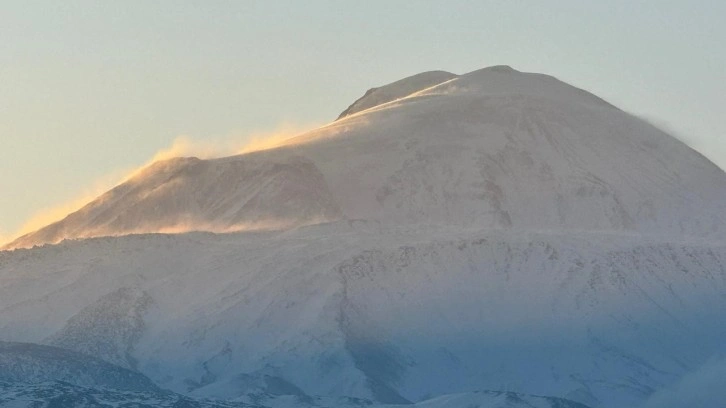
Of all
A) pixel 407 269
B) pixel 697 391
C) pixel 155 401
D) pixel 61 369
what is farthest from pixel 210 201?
pixel 697 391

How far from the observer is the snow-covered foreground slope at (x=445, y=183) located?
596ft

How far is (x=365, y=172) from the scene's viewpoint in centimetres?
18662

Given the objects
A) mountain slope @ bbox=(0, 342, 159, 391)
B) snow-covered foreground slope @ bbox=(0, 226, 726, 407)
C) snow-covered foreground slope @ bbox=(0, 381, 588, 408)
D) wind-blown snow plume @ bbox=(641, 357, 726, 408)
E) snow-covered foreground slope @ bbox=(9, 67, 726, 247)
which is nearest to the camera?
snow-covered foreground slope @ bbox=(0, 381, 588, 408)

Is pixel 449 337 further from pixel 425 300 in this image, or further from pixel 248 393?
pixel 248 393

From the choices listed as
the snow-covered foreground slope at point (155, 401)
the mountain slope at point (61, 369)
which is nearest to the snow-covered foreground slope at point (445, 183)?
the mountain slope at point (61, 369)

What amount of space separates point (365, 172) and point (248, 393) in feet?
129

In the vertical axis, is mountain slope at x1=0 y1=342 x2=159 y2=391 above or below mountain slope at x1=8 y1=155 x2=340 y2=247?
below

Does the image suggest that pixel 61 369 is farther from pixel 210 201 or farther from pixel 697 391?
pixel 697 391

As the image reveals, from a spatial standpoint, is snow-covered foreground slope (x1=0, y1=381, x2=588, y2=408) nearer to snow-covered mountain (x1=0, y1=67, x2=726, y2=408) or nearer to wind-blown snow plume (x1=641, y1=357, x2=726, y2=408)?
snow-covered mountain (x1=0, y1=67, x2=726, y2=408)

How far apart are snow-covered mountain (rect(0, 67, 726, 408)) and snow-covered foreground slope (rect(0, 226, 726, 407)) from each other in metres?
0.15

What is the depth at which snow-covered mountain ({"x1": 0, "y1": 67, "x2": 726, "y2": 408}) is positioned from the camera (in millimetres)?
156875

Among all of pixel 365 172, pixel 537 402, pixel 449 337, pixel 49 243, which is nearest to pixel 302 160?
pixel 365 172

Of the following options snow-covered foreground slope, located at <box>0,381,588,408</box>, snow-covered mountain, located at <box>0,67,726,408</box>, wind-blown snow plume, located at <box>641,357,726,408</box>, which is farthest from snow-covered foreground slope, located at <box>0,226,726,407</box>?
snow-covered foreground slope, located at <box>0,381,588,408</box>

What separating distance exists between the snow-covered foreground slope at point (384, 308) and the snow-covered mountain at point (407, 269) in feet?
0.49
